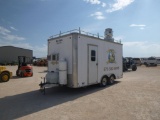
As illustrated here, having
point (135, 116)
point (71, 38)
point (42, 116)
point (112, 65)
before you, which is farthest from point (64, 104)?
point (112, 65)

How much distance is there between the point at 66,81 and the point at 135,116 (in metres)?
4.35

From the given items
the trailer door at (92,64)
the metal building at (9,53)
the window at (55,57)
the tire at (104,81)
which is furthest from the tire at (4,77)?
the metal building at (9,53)

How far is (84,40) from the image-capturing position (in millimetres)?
9242

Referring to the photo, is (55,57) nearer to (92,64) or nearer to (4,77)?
(92,64)

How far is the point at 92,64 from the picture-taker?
980 centimetres

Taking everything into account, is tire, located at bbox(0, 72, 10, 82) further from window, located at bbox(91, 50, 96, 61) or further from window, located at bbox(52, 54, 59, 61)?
window, located at bbox(91, 50, 96, 61)

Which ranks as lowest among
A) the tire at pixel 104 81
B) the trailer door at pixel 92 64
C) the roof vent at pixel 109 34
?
the tire at pixel 104 81

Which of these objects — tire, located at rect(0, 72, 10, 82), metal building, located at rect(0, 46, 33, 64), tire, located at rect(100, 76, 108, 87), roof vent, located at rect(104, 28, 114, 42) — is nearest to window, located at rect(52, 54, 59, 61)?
tire, located at rect(100, 76, 108, 87)

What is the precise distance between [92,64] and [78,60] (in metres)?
1.36

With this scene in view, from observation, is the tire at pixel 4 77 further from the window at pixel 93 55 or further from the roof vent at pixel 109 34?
the roof vent at pixel 109 34

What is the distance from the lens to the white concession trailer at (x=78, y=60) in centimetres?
878

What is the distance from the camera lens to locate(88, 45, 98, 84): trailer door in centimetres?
959

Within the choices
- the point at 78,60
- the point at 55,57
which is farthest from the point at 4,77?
the point at 78,60

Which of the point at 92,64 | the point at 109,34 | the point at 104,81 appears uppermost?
the point at 109,34
